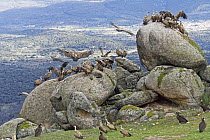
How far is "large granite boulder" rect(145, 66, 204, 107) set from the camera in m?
44.4

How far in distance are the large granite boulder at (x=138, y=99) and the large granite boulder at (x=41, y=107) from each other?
927 cm

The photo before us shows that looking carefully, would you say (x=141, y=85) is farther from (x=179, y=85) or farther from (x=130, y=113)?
(x=130, y=113)

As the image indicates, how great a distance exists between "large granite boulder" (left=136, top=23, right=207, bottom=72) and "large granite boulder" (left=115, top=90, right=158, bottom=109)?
4.92m

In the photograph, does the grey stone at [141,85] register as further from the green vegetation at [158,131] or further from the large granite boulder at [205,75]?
the green vegetation at [158,131]

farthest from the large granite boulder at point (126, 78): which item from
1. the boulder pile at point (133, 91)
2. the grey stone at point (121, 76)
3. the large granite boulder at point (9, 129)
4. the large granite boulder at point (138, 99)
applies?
the large granite boulder at point (9, 129)

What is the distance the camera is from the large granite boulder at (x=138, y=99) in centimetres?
4494

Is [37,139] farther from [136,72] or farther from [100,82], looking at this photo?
[136,72]

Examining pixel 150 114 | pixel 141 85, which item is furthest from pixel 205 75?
pixel 150 114

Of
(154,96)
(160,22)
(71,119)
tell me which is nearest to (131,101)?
(154,96)

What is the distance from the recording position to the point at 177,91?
44.3 m

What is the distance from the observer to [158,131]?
31.7m

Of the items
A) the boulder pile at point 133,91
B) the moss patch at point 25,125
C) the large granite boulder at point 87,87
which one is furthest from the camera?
the large granite boulder at point 87,87

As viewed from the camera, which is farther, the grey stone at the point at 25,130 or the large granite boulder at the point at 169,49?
the large granite boulder at the point at 169,49

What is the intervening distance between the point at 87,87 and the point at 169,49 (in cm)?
1079
